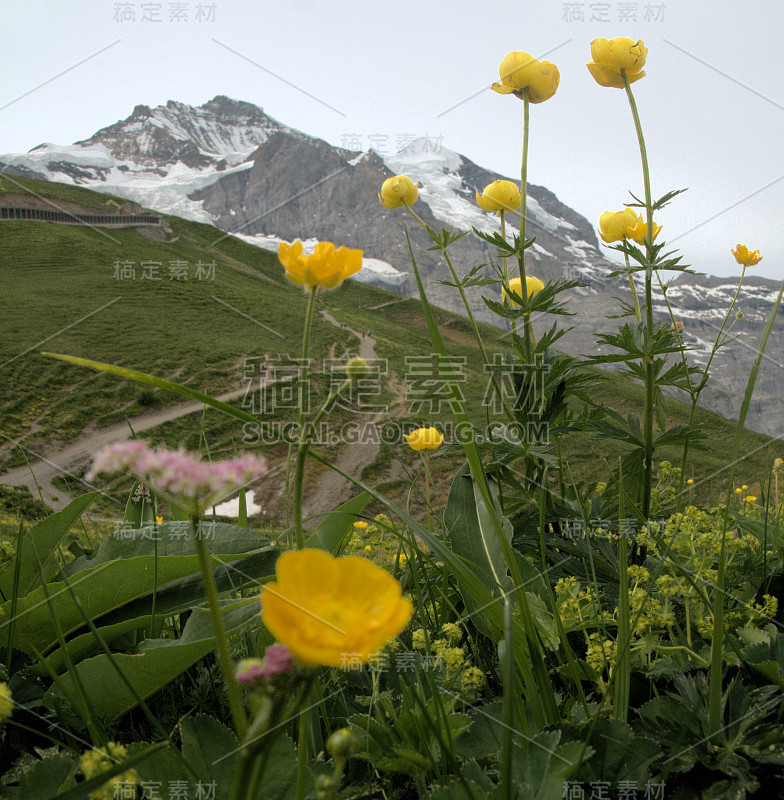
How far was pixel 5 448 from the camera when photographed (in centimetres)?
1571

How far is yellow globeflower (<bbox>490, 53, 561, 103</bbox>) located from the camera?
4.04ft

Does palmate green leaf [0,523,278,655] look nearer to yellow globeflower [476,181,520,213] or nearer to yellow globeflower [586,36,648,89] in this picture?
yellow globeflower [476,181,520,213]

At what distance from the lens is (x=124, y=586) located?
2.06 ft

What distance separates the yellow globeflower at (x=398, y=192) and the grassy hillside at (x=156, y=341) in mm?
7993

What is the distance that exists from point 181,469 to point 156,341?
945 inches

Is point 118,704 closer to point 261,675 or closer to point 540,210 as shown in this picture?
point 261,675

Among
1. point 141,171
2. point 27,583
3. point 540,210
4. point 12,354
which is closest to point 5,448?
point 12,354

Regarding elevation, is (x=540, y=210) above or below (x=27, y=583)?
above

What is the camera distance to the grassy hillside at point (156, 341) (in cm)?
1633

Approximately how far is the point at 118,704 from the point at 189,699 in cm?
8

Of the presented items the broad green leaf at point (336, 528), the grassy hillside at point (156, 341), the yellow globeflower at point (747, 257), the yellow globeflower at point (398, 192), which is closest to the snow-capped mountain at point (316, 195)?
the grassy hillside at point (156, 341)

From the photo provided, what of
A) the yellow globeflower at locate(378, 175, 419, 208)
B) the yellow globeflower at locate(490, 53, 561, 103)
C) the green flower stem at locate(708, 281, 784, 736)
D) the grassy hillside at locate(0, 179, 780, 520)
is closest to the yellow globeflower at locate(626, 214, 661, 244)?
the yellow globeflower at locate(490, 53, 561, 103)

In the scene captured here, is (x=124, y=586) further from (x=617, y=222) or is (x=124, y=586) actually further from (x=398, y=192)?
(x=617, y=222)

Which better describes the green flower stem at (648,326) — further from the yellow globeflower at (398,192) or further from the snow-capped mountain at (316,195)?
the snow-capped mountain at (316,195)
